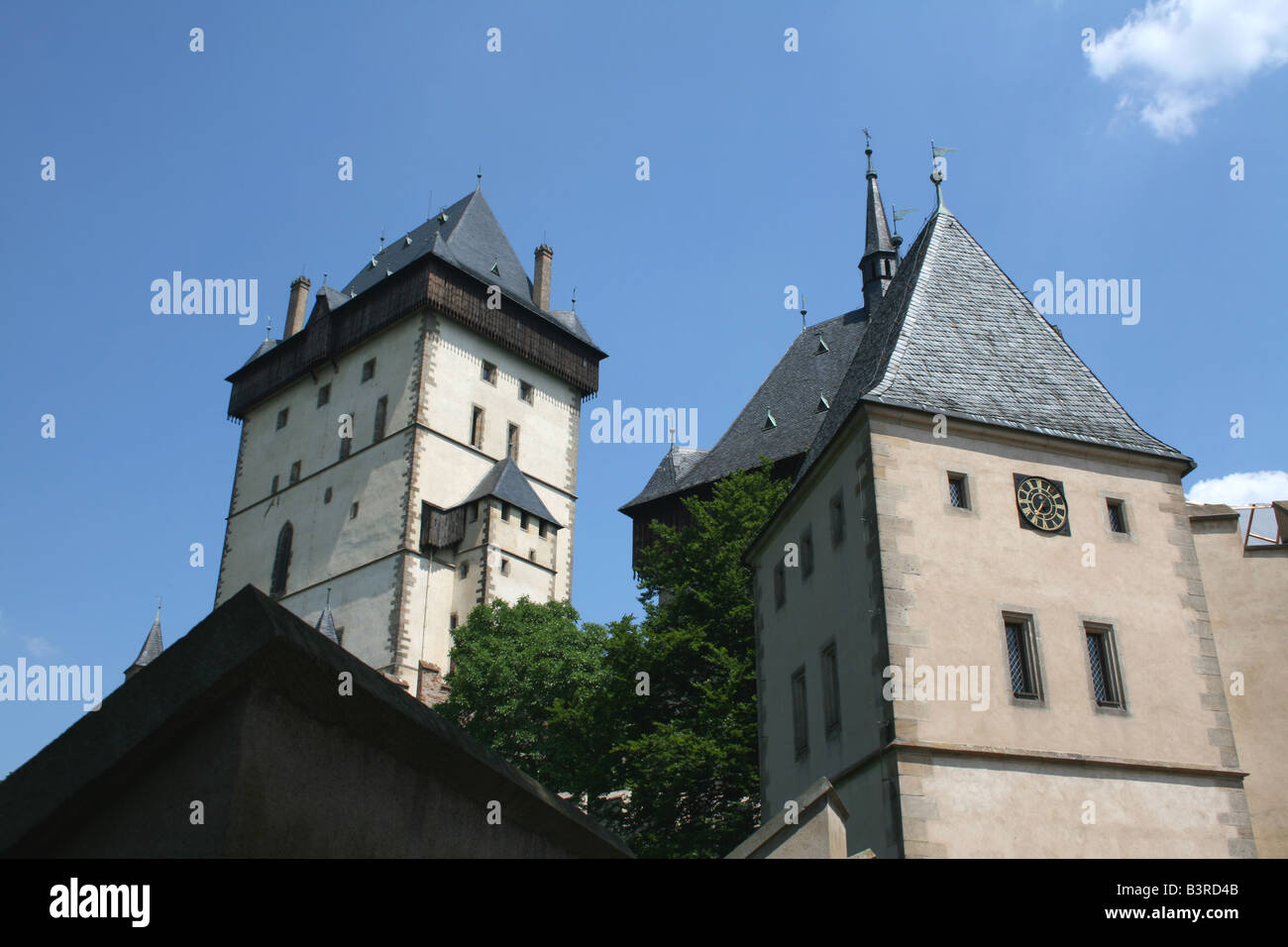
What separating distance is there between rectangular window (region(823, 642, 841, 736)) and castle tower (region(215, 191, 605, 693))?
36.7 meters

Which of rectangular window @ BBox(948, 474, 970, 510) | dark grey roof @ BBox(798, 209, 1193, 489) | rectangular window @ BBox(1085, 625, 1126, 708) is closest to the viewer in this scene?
rectangular window @ BBox(1085, 625, 1126, 708)

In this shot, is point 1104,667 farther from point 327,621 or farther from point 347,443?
point 347,443

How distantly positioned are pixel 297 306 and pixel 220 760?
75964 mm

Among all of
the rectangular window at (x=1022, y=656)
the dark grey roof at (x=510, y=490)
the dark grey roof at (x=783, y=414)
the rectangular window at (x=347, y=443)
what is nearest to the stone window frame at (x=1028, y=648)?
the rectangular window at (x=1022, y=656)

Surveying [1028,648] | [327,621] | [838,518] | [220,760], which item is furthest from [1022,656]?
[327,621]

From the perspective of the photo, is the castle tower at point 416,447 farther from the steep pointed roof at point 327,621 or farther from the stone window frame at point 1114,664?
the stone window frame at point 1114,664

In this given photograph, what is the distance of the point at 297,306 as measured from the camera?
247ft

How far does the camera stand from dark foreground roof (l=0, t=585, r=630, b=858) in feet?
10.5

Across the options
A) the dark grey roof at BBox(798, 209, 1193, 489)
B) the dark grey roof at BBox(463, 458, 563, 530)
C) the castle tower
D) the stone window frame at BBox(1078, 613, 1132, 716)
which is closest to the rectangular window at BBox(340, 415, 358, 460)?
the castle tower

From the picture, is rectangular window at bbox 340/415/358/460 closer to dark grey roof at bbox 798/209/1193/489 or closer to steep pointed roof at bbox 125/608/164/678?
steep pointed roof at bbox 125/608/164/678
